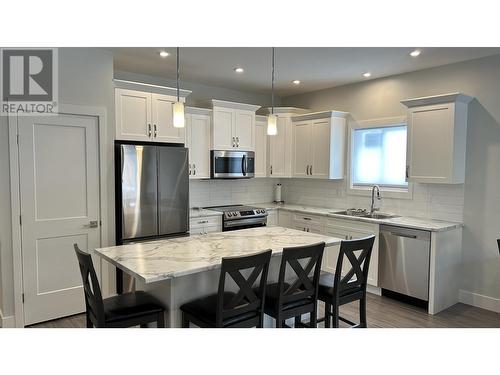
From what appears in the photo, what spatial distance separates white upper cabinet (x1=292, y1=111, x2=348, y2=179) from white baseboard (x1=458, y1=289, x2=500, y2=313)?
217 centimetres

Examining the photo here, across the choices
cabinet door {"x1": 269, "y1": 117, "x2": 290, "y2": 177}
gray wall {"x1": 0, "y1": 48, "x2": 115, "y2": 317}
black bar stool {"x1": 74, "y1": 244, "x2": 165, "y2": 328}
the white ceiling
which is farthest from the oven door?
black bar stool {"x1": 74, "y1": 244, "x2": 165, "y2": 328}

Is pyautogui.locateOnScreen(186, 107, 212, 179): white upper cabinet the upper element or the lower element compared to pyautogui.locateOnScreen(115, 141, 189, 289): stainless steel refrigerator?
upper

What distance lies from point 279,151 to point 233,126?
38.2 inches

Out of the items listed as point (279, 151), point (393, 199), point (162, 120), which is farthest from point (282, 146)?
point (162, 120)

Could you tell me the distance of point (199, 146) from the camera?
498cm

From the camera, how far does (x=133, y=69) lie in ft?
15.0

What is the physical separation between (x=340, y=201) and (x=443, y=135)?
1.85m

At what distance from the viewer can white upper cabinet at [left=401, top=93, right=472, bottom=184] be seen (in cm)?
388

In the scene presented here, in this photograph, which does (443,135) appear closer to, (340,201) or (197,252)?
(340,201)

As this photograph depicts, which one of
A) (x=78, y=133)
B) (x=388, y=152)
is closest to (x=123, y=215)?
(x=78, y=133)

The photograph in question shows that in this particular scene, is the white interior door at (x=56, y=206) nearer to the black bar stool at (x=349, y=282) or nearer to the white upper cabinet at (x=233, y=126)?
the white upper cabinet at (x=233, y=126)

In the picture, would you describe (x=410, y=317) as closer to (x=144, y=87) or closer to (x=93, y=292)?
→ (x=93, y=292)

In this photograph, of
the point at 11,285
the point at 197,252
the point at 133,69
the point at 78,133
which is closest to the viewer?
the point at 197,252
